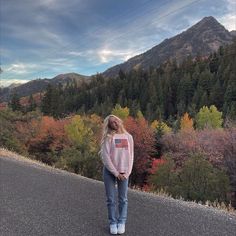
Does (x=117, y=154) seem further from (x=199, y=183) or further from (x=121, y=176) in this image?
(x=199, y=183)

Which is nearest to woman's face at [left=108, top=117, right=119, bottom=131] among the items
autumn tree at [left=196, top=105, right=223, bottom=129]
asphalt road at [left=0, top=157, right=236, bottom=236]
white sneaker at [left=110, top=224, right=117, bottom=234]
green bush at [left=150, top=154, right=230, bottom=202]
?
white sneaker at [left=110, top=224, right=117, bottom=234]

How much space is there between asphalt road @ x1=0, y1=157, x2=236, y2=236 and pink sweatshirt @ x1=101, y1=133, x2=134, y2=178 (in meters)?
1.38

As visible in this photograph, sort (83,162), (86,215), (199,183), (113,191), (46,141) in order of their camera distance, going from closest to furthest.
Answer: (113,191)
(86,215)
(199,183)
(83,162)
(46,141)

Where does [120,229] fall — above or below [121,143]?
below

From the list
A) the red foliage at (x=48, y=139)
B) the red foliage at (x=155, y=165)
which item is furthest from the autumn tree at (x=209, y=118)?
the red foliage at (x=155, y=165)

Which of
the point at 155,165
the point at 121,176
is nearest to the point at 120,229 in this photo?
the point at 121,176

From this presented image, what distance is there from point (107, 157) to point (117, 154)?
0.19 meters

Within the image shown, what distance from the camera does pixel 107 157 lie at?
8305mm

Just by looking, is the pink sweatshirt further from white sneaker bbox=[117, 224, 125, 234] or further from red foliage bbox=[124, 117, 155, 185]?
red foliage bbox=[124, 117, 155, 185]

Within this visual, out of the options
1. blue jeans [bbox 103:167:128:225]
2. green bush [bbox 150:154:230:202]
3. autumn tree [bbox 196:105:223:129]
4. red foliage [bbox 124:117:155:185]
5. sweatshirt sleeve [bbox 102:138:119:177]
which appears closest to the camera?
sweatshirt sleeve [bbox 102:138:119:177]

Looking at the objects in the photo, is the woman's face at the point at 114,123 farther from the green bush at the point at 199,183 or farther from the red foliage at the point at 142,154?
the red foliage at the point at 142,154

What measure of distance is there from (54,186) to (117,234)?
6.17 m

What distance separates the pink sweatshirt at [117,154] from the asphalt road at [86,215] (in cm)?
138

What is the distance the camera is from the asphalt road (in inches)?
355
